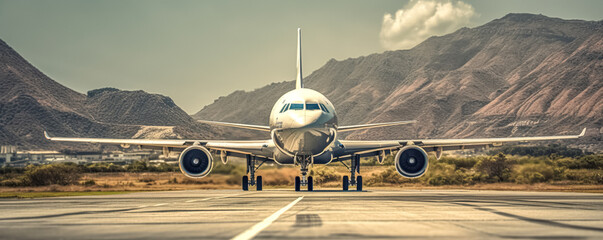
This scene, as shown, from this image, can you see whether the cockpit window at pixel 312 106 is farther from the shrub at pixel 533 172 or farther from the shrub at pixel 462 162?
the shrub at pixel 462 162

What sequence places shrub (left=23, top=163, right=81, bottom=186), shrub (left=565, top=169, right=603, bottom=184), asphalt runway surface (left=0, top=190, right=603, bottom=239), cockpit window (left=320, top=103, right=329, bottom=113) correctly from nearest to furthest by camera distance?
asphalt runway surface (left=0, top=190, right=603, bottom=239) → cockpit window (left=320, top=103, right=329, bottom=113) → shrub (left=565, top=169, right=603, bottom=184) → shrub (left=23, top=163, right=81, bottom=186)

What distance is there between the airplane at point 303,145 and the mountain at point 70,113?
98.2 m

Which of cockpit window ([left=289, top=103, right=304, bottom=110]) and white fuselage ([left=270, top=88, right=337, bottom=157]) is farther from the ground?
cockpit window ([left=289, top=103, right=304, bottom=110])

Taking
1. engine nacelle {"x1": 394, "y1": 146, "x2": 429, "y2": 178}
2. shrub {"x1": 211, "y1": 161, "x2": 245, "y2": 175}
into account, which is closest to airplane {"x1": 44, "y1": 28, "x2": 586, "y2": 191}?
engine nacelle {"x1": 394, "y1": 146, "x2": 429, "y2": 178}

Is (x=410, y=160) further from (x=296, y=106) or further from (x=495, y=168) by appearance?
(x=495, y=168)

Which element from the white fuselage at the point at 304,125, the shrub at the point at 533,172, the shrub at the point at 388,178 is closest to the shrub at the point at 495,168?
the shrub at the point at 533,172

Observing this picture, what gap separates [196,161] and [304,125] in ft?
27.3

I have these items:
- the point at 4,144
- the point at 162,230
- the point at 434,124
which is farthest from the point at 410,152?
the point at 434,124

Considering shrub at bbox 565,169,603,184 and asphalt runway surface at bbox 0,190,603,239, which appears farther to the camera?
shrub at bbox 565,169,603,184

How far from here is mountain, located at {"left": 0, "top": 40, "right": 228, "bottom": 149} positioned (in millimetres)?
143750

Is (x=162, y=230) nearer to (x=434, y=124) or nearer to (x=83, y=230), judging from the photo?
(x=83, y=230)

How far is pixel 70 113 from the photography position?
523 feet

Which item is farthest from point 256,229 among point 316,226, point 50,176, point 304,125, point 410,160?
point 50,176

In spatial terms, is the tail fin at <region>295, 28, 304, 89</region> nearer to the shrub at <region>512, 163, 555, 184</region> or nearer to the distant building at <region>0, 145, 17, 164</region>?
the shrub at <region>512, 163, 555, 184</region>
